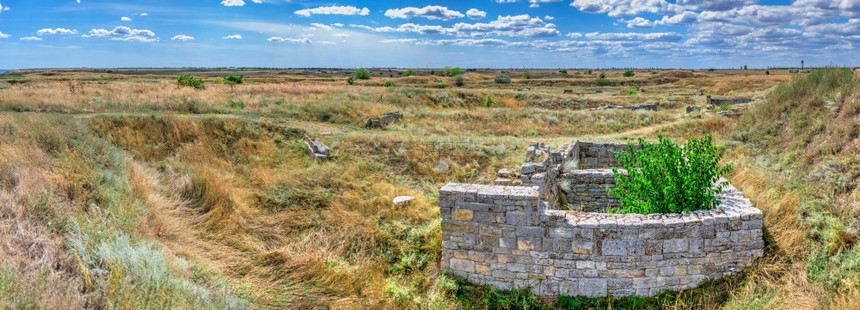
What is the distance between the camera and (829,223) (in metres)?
6.61

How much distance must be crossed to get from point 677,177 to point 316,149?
10.8 m

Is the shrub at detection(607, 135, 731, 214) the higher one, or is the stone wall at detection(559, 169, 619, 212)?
the shrub at detection(607, 135, 731, 214)

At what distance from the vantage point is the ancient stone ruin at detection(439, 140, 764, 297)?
20.4 feet

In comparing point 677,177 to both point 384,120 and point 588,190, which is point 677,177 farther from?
point 384,120

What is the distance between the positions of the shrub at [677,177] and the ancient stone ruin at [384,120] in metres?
14.8

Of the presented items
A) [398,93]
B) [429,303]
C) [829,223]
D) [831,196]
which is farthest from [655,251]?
[398,93]

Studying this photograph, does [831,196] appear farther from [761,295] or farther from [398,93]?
[398,93]

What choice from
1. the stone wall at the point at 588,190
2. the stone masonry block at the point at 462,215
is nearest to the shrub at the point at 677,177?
the stone wall at the point at 588,190

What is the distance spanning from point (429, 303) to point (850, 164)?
25.8 ft

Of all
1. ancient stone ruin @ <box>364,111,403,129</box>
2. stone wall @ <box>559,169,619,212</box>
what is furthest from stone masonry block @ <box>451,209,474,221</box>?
ancient stone ruin @ <box>364,111,403,129</box>

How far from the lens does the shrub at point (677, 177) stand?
6.71 meters

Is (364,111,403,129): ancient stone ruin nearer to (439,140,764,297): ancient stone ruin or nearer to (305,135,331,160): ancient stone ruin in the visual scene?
(305,135,331,160): ancient stone ruin

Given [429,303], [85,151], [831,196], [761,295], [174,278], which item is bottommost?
[429,303]

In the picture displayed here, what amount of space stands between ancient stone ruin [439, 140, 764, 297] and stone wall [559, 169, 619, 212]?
9.75 ft
